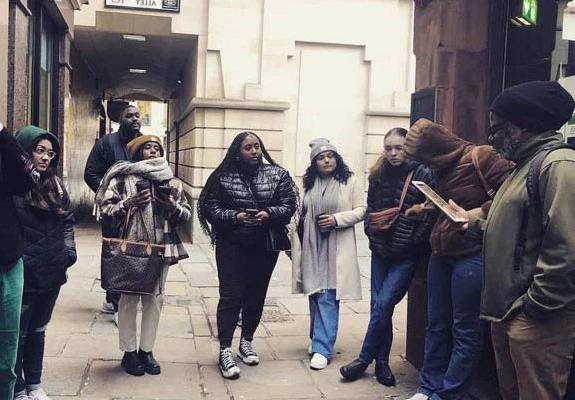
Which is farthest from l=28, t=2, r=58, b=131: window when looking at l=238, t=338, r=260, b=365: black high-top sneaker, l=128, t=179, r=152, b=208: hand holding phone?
l=238, t=338, r=260, b=365: black high-top sneaker

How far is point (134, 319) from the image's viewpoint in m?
4.90

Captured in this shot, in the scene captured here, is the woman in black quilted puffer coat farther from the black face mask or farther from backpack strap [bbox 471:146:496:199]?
the black face mask

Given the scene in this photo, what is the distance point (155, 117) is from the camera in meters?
52.7

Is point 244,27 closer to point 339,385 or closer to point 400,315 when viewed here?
point 400,315

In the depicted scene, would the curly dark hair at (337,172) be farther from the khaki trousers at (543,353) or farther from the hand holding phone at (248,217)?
the khaki trousers at (543,353)

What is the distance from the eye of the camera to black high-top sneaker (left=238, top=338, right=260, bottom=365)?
519 centimetres

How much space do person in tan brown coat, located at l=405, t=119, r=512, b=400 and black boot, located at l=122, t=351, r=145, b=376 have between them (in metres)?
2.02

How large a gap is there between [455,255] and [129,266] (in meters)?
2.17

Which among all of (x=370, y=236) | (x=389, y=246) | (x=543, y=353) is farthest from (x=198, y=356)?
(x=543, y=353)

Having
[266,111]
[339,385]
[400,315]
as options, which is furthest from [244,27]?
[339,385]

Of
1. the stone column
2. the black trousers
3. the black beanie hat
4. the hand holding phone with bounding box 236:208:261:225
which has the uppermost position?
the stone column

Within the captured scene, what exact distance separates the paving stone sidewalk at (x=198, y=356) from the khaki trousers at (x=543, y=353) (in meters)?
2.00

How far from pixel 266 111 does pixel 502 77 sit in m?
7.85

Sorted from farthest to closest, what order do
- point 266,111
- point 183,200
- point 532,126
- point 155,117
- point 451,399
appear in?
point 155,117 < point 266,111 < point 183,200 < point 451,399 < point 532,126
